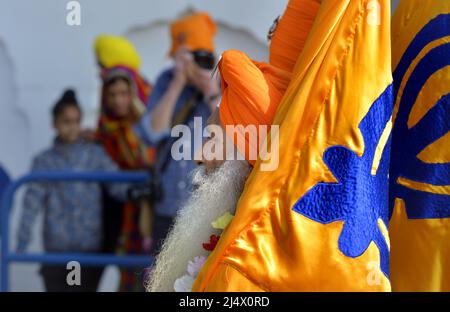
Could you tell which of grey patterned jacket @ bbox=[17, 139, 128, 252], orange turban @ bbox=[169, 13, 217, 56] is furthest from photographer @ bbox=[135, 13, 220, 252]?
grey patterned jacket @ bbox=[17, 139, 128, 252]

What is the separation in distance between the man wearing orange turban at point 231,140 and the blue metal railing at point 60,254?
2.24m

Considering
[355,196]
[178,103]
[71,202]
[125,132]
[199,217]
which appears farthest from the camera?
[125,132]

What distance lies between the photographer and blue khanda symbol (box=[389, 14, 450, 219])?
6.90 feet

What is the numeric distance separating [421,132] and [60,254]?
2.76 meters

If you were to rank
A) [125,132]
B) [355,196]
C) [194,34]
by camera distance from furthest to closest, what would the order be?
[125,132], [194,34], [355,196]

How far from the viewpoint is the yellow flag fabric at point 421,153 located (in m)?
2.09

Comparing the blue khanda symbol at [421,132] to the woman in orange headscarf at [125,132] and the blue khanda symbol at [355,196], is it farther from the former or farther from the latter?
the woman in orange headscarf at [125,132]

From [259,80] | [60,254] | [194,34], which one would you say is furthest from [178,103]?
[259,80]

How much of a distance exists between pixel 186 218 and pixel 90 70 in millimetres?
3450

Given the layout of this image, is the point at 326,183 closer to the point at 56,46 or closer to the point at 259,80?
the point at 259,80

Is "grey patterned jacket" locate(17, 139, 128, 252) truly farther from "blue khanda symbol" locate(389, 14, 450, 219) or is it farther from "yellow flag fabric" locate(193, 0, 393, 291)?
"yellow flag fabric" locate(193, 0, 393, 291)

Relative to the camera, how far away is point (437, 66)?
213 cm

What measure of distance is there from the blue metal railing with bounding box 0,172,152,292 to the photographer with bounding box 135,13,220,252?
20 centimetres

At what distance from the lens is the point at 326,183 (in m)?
1.93
